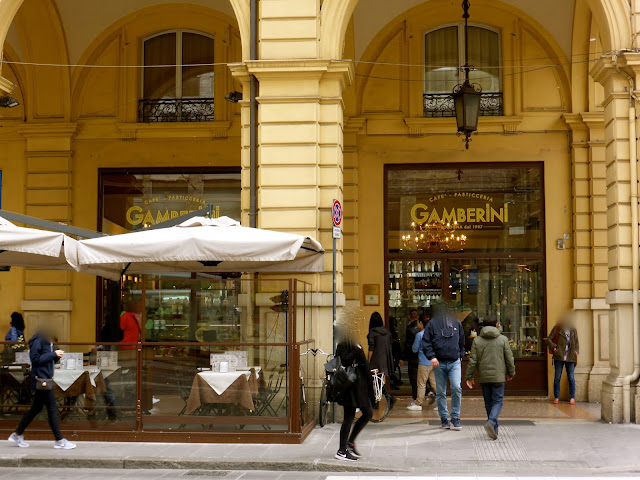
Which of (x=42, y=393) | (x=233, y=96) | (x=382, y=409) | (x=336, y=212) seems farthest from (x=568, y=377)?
(x=42, y=393)

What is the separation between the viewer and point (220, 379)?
11961mm

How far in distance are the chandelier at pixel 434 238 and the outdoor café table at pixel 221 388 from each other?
696 cm

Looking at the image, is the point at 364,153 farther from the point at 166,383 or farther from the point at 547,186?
the point at 166,383

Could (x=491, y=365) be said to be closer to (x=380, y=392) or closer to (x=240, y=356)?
(x=380, y=392)

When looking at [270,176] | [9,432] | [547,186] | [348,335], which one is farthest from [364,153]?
[9,432]

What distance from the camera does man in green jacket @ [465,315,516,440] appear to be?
12.3 metres

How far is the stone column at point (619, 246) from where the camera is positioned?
1332 cm

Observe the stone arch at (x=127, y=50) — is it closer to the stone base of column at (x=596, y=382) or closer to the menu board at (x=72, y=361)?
the menu board at (x=72, y=361)

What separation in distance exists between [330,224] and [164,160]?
235 inches

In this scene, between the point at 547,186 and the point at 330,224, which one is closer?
the point at 330,224

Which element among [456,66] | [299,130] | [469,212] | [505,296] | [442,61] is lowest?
[505,296]

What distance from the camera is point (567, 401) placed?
1697cm

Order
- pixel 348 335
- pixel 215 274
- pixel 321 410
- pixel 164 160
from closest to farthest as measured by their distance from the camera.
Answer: pixel 348 335, pixel 321 410, pixel 215 274, pixel 164 160

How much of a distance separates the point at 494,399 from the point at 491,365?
0.47 m
